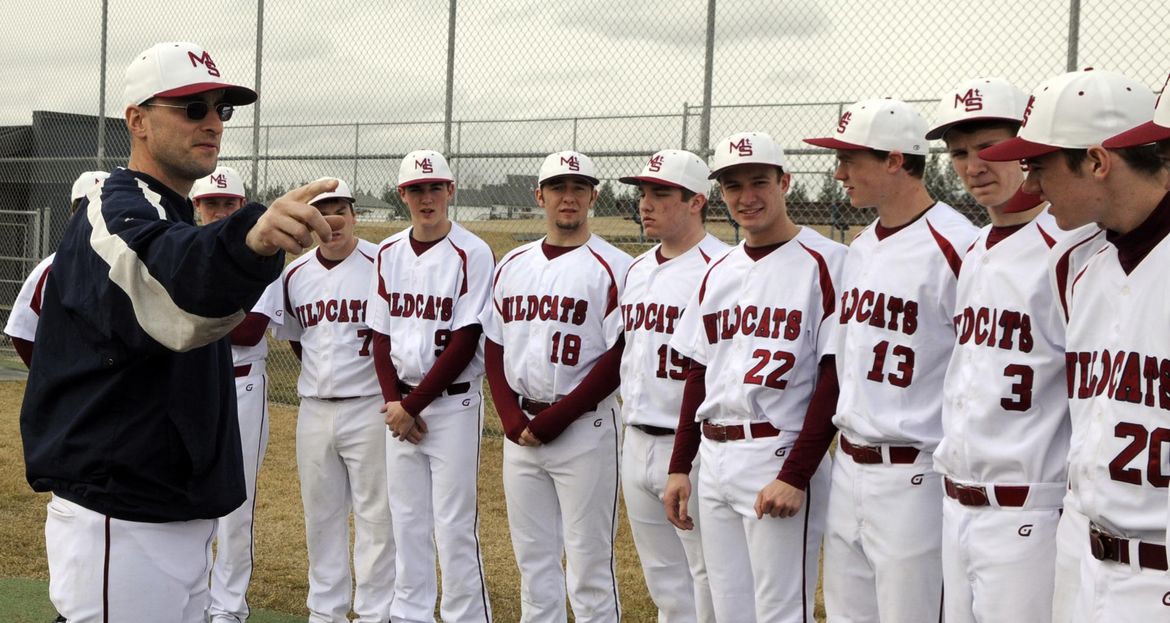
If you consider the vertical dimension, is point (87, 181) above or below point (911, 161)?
below

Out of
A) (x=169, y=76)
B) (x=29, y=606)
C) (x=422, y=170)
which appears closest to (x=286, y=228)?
(x=169, y=76)

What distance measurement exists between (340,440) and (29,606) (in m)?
1.60

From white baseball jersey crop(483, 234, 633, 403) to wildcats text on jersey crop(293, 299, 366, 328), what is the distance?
0.86m

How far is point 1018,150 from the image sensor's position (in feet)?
8.84

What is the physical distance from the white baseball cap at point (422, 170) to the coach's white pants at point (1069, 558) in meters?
3.37

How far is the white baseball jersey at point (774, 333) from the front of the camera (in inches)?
150

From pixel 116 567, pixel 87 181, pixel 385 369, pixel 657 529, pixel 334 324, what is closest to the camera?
pixel 116 567

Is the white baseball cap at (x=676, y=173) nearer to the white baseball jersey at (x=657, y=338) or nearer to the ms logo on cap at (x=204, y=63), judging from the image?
the white baseball jersey at (x=657, y=338)

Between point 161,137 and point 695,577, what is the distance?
2.61m

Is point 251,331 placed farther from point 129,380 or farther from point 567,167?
point 129,380

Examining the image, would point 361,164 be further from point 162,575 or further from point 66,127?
point 162,575

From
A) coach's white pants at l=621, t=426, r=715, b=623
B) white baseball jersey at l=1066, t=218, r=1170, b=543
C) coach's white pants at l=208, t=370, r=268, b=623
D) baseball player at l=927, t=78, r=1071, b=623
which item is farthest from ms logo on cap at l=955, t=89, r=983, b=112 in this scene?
coach's white pants at l=208, t=370, r=268, b=623

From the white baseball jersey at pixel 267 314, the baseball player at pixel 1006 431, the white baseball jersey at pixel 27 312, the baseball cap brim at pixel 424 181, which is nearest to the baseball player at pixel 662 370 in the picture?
the baseball cap brim at pixel 424 181

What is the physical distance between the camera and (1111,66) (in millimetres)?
5609
